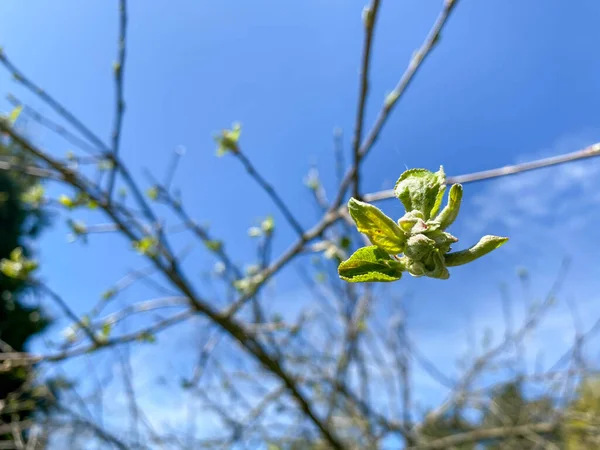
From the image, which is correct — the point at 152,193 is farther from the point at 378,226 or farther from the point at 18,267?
the point at 378,226

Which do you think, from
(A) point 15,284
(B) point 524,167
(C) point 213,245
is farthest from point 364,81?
(A) point 15,284

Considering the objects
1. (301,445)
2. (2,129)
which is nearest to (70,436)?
(301,445)

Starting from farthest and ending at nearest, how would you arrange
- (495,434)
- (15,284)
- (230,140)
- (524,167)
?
(15,284)
(495,434)
(230,140)
(524,167)

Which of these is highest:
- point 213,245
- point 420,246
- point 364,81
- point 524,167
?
point 213,245

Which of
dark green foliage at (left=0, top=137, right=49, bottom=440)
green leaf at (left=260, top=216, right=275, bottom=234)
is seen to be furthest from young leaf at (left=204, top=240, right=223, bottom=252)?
dark green foliage at (left=0, top=137, right=49, bottom=440)

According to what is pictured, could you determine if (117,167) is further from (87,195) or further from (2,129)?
(2,129)

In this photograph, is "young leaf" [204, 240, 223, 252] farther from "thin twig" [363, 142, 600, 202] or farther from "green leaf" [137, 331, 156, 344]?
"thin twig" [363, 142, 600, 202]
